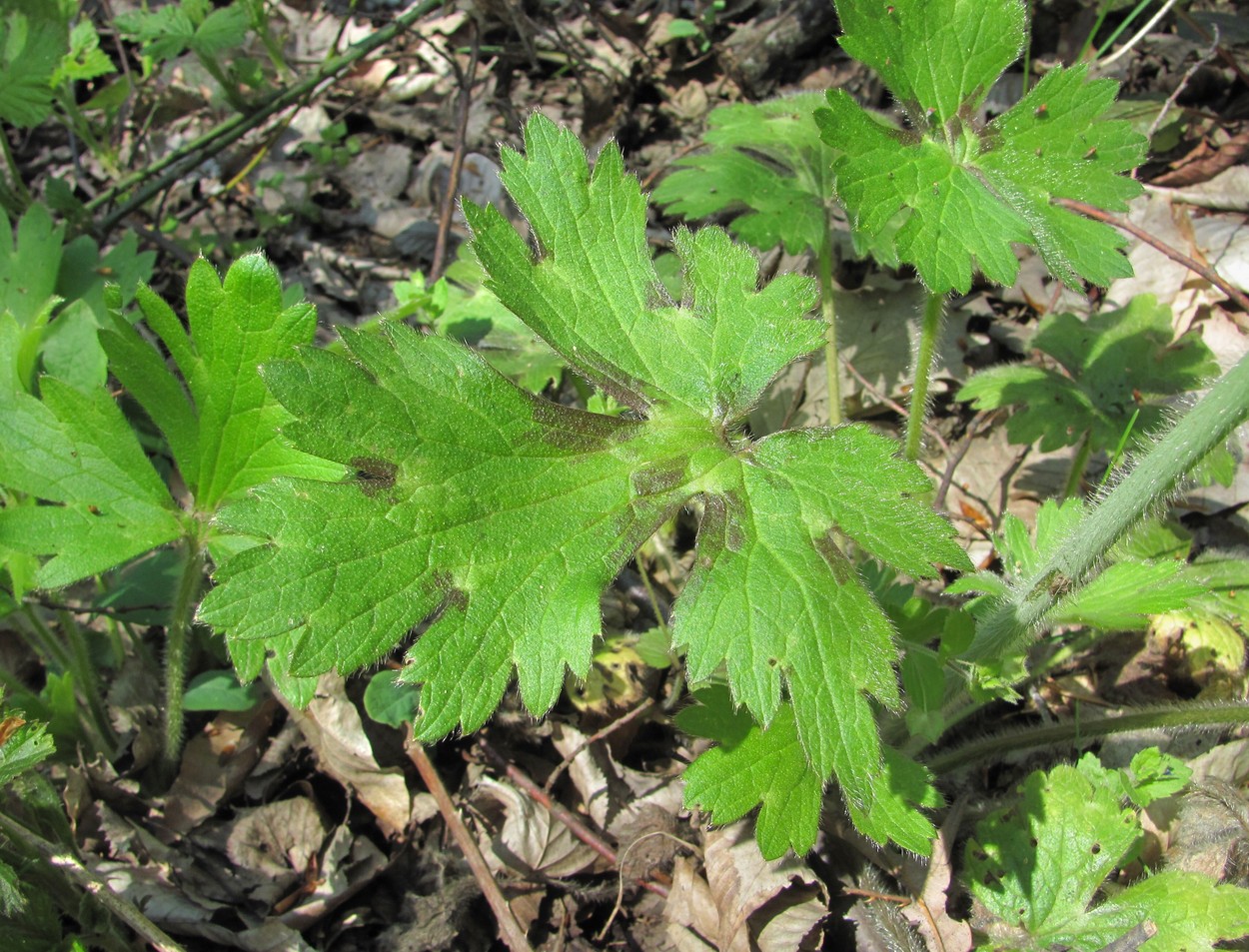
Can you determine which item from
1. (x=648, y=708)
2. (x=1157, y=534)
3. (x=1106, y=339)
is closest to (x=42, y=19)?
(x=648, y=708)

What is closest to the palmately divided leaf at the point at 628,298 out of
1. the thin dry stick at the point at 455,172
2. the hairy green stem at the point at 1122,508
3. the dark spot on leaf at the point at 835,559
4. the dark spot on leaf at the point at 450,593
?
the dark spot on leaf at the point at 835,559

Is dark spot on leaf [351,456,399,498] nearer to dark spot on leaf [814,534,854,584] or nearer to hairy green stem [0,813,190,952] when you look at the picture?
dark spot on leaf [814,534,854,584]

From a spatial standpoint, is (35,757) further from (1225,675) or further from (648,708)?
(1225,675)

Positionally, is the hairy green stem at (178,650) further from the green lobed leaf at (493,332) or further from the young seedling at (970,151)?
the young seedling at (970,151)

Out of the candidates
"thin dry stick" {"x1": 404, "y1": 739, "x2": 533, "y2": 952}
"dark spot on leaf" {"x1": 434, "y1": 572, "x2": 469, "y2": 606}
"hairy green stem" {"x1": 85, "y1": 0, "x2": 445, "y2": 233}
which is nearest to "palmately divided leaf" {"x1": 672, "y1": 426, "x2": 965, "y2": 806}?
"dark spot on leaf" {"x1": 434, "y1": 572, "x2": 469, "y2": 606}

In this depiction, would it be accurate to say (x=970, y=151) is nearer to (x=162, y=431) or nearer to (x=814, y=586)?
(x=814, y=586)

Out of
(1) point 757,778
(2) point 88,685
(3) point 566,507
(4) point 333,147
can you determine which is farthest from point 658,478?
(4) point 333,147
